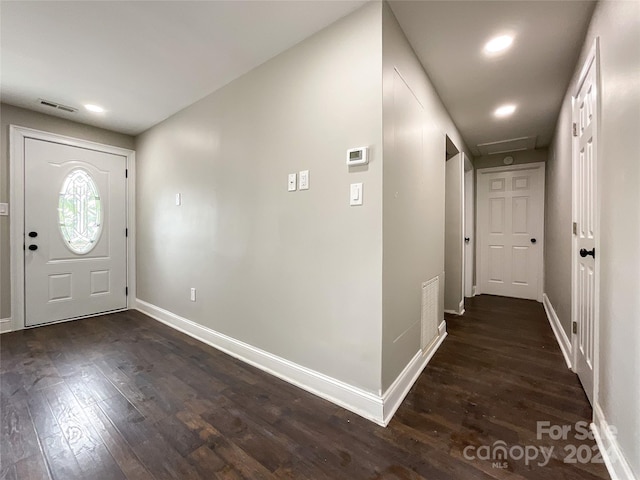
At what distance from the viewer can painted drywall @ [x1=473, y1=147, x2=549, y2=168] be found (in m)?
4.28

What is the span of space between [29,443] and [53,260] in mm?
2577

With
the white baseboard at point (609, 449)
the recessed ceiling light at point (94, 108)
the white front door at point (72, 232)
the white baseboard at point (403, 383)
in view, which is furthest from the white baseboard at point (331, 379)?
the recessed ceiling light at point (94, 108)

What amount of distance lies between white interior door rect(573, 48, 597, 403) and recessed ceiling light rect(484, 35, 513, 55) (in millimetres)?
520

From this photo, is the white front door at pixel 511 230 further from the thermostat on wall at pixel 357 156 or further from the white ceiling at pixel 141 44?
the white ceiling at pixel 141 44

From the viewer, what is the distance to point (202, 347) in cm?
254

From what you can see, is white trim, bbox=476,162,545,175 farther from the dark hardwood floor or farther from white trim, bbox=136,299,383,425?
white trim, bbox=136,299,383,425

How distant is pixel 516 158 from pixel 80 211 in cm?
636

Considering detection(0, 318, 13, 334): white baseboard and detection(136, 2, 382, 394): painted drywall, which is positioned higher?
detection(136, 2, 382, 394): painted drywall

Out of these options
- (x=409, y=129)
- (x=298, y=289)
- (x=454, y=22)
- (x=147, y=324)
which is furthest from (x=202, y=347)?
(x=454, y=22)

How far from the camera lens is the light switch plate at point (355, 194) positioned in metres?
1.61

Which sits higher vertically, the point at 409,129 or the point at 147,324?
the point at 409,129

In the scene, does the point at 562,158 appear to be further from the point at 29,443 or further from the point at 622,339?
the point at 29,443


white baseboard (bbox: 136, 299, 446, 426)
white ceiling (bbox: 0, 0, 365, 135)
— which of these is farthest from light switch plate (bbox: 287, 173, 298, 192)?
white baseboard (bbox: 136, 299, 446, 426)

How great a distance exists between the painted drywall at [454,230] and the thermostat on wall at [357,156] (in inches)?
92.5
